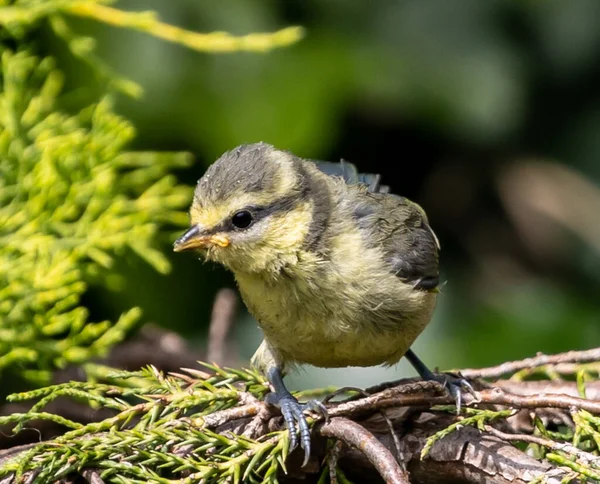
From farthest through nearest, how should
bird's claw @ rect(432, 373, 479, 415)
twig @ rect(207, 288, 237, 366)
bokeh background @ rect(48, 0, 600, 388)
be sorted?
bokeh background @ rect(48, 0, 600, 388) → twig @ rect(207, 288, 237, 366) → bird's claw @ rect(432, 373, 479, 415)

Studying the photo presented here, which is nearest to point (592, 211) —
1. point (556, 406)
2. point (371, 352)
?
point (371, 352)

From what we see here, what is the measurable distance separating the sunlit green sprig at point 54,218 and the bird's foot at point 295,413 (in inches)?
23.5

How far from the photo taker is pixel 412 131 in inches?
166

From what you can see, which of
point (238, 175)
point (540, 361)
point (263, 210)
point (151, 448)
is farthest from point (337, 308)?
point (151, 448)

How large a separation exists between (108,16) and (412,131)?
74.6 inches

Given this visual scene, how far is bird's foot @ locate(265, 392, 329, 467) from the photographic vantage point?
1.91m

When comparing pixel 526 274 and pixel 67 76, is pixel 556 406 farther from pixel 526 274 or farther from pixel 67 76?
pixel 526 274

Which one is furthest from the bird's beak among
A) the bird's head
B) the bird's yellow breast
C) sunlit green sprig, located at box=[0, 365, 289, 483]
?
sunlit green sprig, located at box=[0, 365, 289, 483]

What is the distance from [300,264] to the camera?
233 centimetres

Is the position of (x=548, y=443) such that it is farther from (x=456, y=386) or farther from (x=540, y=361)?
(x=540, y=361)

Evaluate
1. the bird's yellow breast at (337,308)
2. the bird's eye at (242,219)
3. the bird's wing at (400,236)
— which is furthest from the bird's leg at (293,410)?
the bird's wing at (400,236)

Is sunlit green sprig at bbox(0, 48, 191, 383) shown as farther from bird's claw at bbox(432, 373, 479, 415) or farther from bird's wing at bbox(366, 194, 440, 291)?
bird's claw at bbox(432, 373, 479, 415)

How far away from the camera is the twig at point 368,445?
1.64 m

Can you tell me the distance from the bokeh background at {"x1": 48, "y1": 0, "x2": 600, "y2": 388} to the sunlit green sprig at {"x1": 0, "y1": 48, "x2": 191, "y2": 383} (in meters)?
0.50
